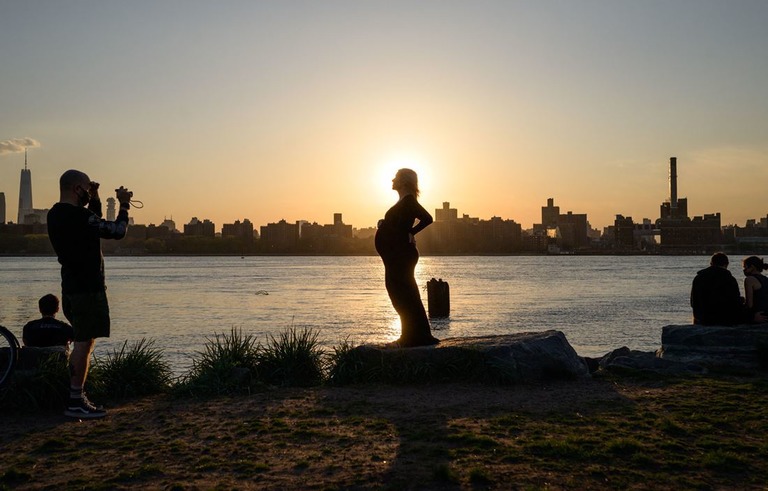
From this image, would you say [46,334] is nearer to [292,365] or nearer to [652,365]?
[292,365]

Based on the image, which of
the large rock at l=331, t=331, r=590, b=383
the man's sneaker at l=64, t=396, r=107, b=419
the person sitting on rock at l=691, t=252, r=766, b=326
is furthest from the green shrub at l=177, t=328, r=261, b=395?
the person sitting on rock at l=691, t=252, r=766, b=326

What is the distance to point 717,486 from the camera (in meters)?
4.84

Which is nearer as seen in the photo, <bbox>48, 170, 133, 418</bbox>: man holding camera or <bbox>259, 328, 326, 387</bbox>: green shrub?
<bbox>48, 170, 133, 418</bbox>: man holding camera

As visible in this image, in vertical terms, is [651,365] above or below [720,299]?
below

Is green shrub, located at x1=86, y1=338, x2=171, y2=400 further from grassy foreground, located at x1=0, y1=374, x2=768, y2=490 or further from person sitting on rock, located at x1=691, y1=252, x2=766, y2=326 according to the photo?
person sitting on rock, located at x1=691, y1=252, x2=766, y2=326

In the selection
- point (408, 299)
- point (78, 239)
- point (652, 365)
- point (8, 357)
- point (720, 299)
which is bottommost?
point (652, 365)

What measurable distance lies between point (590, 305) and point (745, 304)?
91.6 feet

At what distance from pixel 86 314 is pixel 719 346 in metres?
8.77

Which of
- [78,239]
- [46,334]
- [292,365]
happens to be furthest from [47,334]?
[292,365]

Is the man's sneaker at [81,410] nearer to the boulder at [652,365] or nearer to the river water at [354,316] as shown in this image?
the boulder at [652,365]

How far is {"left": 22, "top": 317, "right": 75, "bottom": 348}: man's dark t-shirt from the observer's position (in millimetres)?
8750

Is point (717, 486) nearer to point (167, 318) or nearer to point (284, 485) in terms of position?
point (284, 485)

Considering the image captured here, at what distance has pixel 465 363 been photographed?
8.98 meters

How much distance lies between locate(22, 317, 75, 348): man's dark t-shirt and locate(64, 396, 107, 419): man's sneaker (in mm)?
1901
